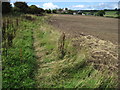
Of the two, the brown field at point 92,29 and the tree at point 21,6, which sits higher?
the tree at point 21,6

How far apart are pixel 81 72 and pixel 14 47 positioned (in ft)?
9.71

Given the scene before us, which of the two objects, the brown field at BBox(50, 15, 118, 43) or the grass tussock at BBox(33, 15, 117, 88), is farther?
the brown field at BBox(50, 15, 118, 43)

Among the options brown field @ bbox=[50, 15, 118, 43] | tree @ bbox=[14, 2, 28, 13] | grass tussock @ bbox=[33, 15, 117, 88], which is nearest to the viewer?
grass tussock @ bbox=[33, 15, 117, 88]

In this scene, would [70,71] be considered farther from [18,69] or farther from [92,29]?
[92,29]

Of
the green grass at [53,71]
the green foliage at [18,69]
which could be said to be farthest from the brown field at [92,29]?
the green foliage at [18,69]

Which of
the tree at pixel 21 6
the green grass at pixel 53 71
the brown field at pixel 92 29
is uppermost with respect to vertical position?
the tree at pixel 21 6

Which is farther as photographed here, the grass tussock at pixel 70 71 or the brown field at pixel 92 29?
the brown field at pixel 92 29

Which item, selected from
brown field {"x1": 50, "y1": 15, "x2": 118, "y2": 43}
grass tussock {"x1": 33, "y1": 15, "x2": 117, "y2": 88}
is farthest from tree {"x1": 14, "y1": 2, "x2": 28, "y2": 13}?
grass tussock {"x1": 33, "y1": 15, "x2": 117, "y2": 88}

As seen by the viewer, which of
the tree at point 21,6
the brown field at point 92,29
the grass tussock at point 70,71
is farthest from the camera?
the tree at point 21,6

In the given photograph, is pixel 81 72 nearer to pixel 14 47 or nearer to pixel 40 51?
pixel 40 51

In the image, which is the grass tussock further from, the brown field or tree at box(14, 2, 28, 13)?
tree at box(14, 2, 28, 13)

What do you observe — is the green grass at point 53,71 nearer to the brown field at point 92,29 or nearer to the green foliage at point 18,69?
the green foliage at point 18,69

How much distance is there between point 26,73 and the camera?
366 cm

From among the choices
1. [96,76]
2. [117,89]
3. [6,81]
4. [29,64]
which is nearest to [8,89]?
[6,81]
